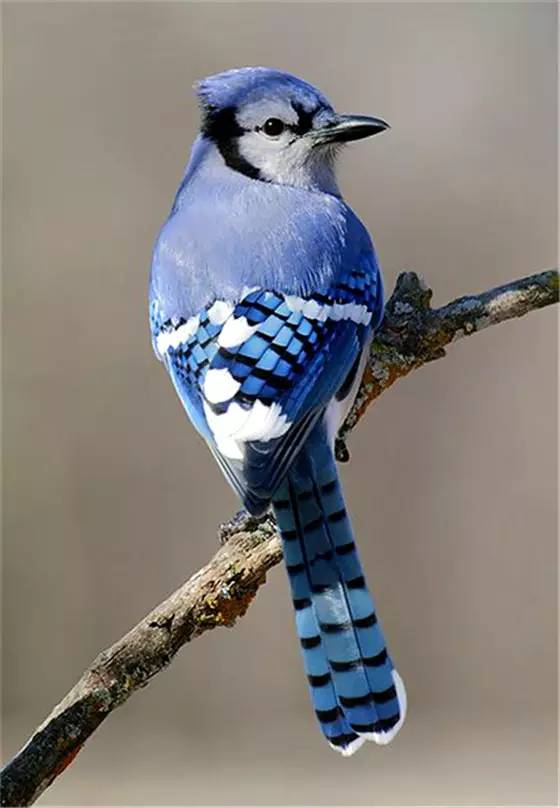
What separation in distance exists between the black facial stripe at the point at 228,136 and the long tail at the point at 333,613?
0.46 meters

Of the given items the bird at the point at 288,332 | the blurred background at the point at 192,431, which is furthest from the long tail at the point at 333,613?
the blurred background at the point at 192,431

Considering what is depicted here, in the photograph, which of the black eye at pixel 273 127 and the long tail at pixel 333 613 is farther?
the black eye at pixel 273 127

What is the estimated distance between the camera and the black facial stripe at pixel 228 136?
1.90m

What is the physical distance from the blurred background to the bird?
1503mm

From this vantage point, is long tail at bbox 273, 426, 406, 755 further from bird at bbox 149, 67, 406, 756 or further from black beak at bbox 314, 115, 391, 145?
black beak at bbox 314, 115, 391, 145

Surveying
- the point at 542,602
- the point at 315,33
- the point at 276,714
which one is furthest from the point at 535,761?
the point at 315,33

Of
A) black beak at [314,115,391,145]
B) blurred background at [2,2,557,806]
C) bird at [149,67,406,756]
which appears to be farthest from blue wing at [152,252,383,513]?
blurred background at [2,2,557,806]

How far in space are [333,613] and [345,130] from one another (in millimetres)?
666

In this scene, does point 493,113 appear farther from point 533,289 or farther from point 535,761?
point 533,289

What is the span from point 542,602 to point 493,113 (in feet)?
4.18

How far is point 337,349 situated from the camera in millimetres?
1658

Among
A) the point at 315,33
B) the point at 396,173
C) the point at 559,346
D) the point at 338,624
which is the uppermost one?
the point at 315,33

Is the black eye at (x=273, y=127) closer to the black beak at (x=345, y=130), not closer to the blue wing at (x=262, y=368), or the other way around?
the black beak at (x=345, y=130)

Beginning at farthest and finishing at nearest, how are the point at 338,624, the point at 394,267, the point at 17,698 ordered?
the point at 17,698, the point at 394,267, the point at 338,624
